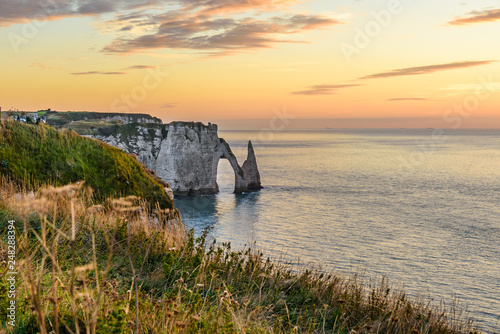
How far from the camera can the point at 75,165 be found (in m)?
14.7

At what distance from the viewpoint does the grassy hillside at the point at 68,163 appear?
526 inches

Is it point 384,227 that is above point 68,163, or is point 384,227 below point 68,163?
below

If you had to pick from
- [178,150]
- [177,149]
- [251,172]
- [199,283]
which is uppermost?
[177,149]

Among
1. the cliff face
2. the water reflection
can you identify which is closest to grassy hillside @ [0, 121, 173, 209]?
the water reflection

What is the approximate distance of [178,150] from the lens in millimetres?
73750

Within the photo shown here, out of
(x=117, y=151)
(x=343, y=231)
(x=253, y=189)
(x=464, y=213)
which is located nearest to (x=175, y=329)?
(x=117, y=151)

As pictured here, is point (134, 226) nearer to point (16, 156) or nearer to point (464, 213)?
point (16, 156)

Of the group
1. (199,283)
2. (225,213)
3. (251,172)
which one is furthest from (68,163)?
(251,172)

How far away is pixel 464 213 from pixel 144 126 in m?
56.5

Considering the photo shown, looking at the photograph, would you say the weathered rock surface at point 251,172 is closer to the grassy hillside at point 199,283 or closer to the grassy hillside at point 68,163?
the grassy hillside at point 68,163

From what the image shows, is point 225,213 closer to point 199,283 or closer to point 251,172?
point 251,172

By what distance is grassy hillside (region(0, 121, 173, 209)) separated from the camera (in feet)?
43.8

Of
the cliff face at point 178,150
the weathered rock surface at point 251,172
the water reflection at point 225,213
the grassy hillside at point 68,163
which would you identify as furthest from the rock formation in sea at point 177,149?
the grassy hillside at point 68,163

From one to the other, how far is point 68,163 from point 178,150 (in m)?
59.6
